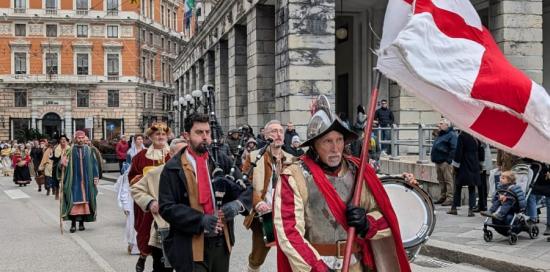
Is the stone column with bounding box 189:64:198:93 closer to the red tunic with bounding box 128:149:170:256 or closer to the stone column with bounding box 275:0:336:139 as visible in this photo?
the stone column with bounding box 275:0:336:139

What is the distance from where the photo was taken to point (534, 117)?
3.49m

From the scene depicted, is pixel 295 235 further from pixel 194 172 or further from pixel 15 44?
pixel 15 44

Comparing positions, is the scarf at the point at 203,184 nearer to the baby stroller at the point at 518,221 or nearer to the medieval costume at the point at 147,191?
the medieval costume at the point at 147,191

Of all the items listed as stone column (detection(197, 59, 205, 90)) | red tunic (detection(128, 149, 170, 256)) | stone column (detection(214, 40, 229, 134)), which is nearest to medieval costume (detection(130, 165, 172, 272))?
red tunic (detection(128, 149, 170, 256))

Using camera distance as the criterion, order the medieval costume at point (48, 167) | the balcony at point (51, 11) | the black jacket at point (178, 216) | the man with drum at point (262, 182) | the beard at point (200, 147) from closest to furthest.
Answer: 1. the black jacket at point (178, 216)
2. the beard at point (200, 147)
3. the man with drum at point (262, 182)
4. the medieval costume at point (48, 167)
5. the balcony at point (51, 11)

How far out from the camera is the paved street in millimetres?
8679

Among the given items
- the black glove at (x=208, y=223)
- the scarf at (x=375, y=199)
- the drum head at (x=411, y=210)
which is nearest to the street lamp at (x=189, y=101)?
the black glove at (x=208, y=223)

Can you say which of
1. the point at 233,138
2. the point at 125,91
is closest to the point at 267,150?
the point at 233,138

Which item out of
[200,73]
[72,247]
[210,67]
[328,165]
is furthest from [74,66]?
[328,165]

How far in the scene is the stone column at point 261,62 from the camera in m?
22.1

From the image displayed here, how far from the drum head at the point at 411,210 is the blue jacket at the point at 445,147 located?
355 inches

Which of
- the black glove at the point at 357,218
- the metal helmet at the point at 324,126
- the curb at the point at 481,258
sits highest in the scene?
the metal helmet at the point at 324,126

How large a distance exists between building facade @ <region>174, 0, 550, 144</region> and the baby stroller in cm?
333

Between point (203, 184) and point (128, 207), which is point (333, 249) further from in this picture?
point (128, 207)
